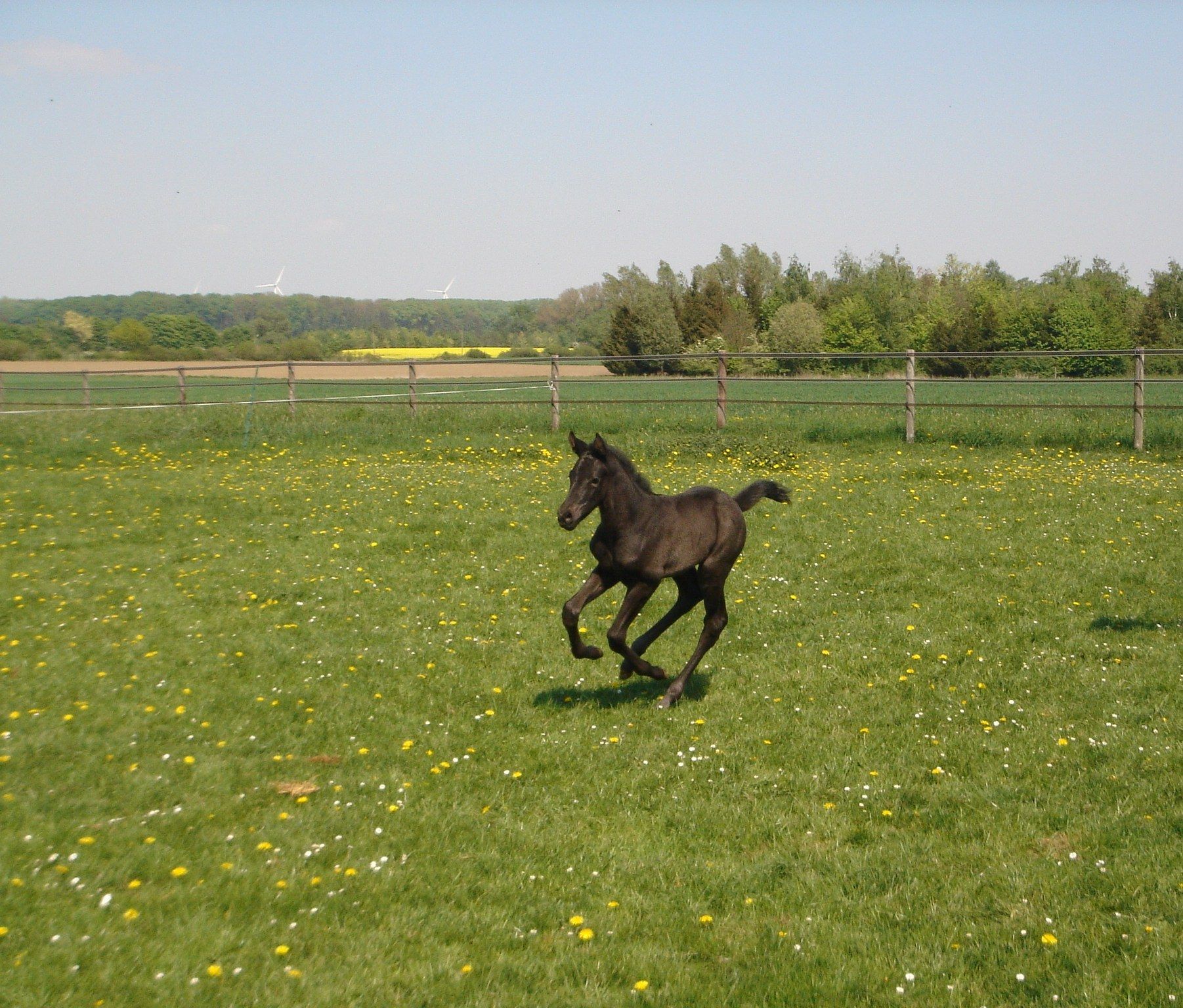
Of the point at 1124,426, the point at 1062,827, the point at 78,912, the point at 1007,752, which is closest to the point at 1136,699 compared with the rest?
the point at 1007,752

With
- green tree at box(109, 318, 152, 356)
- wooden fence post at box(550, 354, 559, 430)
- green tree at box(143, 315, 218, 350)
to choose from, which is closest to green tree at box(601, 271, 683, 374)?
green tree at box(143, 315, 218, 350)

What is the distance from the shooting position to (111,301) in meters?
100

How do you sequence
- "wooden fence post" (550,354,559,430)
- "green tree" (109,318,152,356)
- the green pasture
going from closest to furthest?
the green pasture, "wooden fence post" (550,354,559,430), "green tree" (109,318,152,356)

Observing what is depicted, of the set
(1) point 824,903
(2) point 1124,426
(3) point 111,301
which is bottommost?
(1) point 824,903

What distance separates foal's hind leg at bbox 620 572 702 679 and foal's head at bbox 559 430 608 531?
3.70ft

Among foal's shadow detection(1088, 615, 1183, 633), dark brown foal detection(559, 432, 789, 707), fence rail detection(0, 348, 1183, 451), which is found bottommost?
foal's shadow detection(1088, 615, 1183, 633)

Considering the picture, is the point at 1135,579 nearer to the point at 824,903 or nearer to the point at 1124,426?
the point at 824,903

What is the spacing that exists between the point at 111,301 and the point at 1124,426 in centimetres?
9982

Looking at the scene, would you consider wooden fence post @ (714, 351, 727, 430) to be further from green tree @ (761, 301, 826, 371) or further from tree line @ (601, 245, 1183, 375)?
green tree @ (761, 301, 826, 371)

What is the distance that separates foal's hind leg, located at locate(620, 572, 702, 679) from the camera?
26.5 ft

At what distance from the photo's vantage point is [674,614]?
8375 mm

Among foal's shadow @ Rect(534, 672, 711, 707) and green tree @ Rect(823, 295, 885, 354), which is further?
green tree @ Rect(823, 295, 885, 354)

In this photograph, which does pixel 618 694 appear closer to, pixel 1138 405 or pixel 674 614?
pixel 674 614

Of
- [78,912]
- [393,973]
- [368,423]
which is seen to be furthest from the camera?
[368,423]
